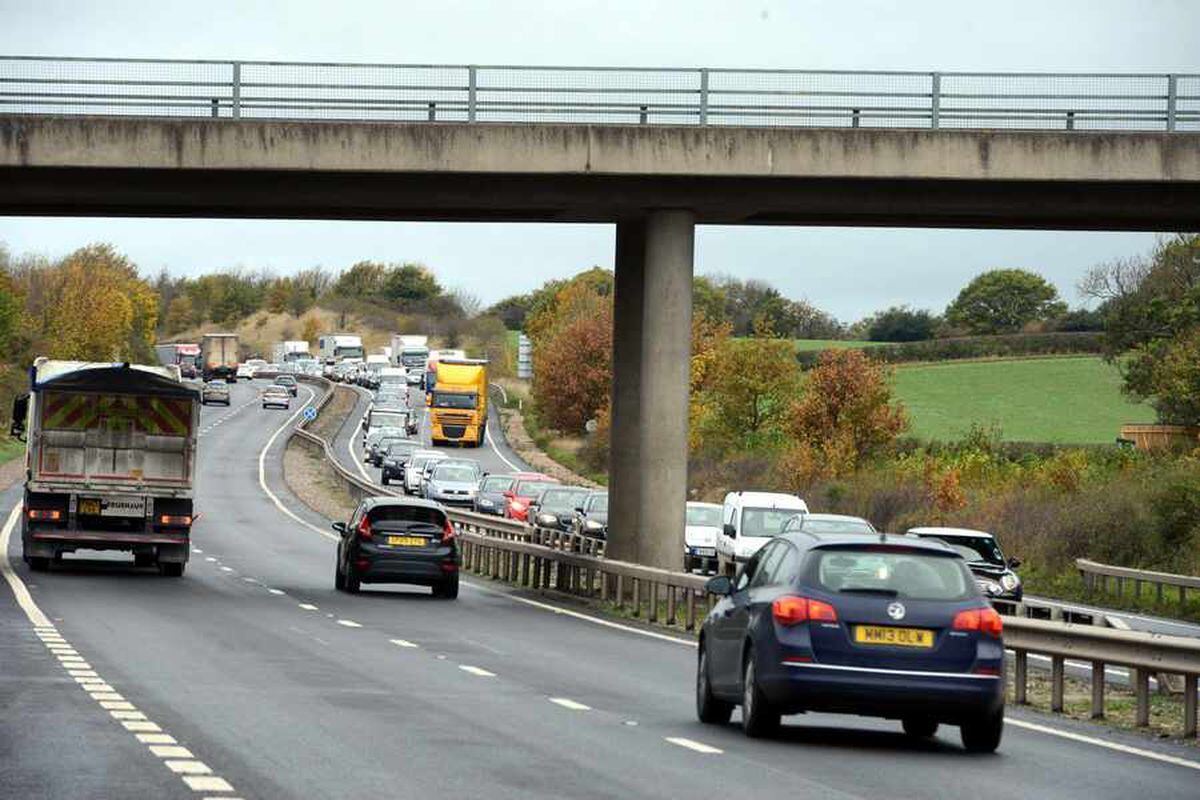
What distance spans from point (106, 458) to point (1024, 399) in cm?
6982

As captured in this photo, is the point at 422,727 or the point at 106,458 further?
the point at 106,458

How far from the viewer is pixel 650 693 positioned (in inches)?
787

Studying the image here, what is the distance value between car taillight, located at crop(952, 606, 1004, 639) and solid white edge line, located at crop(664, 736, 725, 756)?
175 centimetres

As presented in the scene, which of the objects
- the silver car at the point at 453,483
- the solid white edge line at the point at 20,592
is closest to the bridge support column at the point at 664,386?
the solid white edge line at the point at 20,592

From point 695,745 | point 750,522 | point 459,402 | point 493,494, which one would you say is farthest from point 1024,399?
point 695,745

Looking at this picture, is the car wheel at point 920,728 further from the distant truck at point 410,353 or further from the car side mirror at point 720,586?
the distant truck at point 410,353

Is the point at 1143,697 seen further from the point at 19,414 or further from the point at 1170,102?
the point at 19,414

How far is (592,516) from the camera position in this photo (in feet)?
173

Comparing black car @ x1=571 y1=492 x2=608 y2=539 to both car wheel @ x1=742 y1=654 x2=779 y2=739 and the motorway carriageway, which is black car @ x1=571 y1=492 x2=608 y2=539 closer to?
the motorway carriageway

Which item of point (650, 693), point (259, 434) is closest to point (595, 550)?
point (650, 693)

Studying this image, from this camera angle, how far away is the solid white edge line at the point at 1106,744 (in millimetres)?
15437

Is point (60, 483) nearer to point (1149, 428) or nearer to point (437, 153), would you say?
point (437, 153)

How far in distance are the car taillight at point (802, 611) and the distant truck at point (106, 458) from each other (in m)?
23.9

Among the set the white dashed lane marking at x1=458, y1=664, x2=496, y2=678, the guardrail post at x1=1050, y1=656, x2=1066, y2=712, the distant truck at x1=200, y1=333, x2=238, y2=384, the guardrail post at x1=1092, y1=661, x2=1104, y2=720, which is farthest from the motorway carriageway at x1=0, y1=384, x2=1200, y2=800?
→ the distant truck at x1=200, y1=333, x2=238, y2=384
